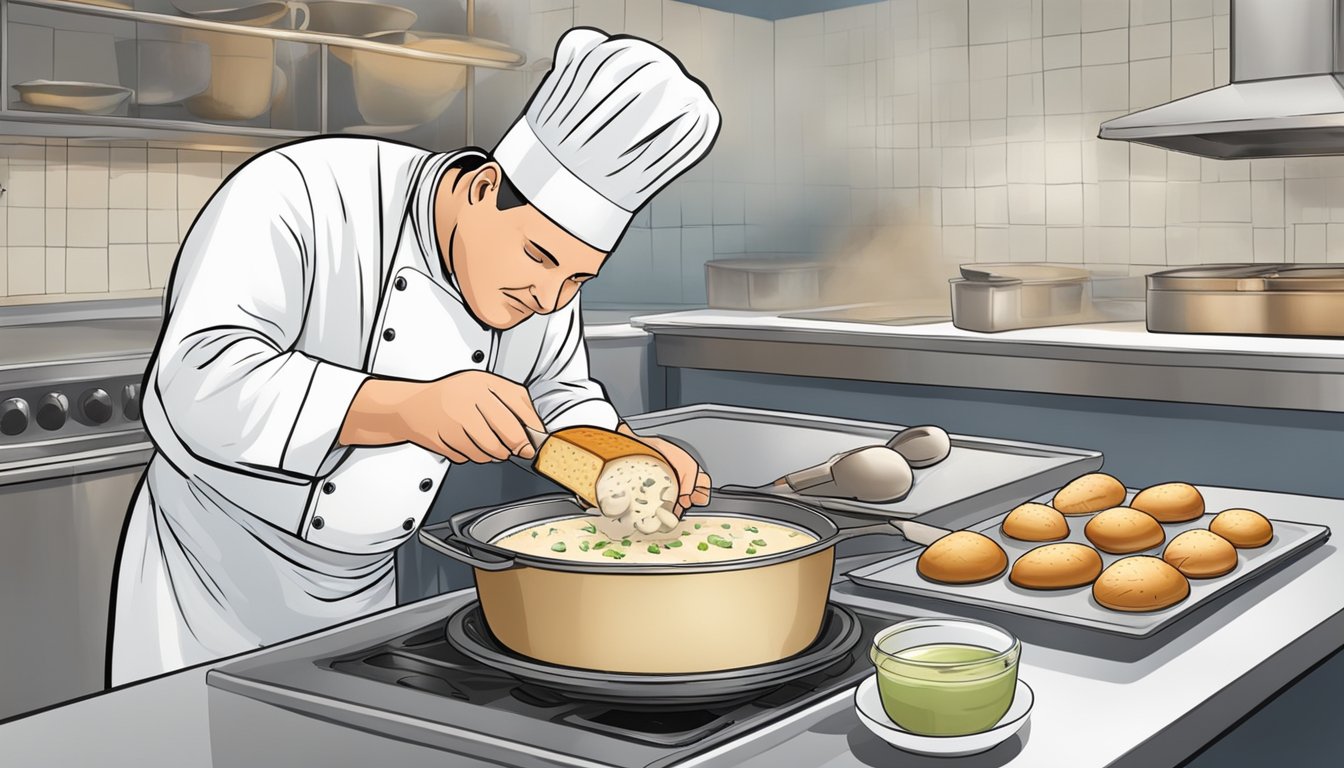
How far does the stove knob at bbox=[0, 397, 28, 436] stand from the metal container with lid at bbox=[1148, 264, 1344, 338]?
1879 millimetres

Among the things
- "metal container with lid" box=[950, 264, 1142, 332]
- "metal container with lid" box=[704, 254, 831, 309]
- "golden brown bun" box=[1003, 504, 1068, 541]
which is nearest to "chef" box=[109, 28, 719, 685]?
"golden brown bun" box=[1003, 504, 1068, 541]

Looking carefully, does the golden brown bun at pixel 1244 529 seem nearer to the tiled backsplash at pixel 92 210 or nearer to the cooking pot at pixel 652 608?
the cooking pot at pixel 652 608

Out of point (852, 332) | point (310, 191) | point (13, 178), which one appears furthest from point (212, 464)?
point (852, 332)

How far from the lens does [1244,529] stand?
1.01 metres

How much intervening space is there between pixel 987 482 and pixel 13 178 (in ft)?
5.12

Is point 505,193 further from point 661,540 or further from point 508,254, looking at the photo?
point 661,540

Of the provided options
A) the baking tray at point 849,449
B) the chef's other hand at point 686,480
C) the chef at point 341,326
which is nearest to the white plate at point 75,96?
the chef at point 341,326

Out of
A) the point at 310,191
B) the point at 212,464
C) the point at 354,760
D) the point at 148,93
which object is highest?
the point at 148,93

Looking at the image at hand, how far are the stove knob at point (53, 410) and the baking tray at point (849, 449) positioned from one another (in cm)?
78

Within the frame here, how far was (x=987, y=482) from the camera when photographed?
1.19m

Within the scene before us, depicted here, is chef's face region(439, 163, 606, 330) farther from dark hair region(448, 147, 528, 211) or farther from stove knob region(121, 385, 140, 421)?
stove knob region(121, 385, 140, 421)

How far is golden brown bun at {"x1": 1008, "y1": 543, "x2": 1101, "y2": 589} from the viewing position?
88cm

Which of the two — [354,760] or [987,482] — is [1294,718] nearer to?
[987,482]

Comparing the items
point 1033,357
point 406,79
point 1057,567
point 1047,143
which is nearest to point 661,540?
point 1057,567
